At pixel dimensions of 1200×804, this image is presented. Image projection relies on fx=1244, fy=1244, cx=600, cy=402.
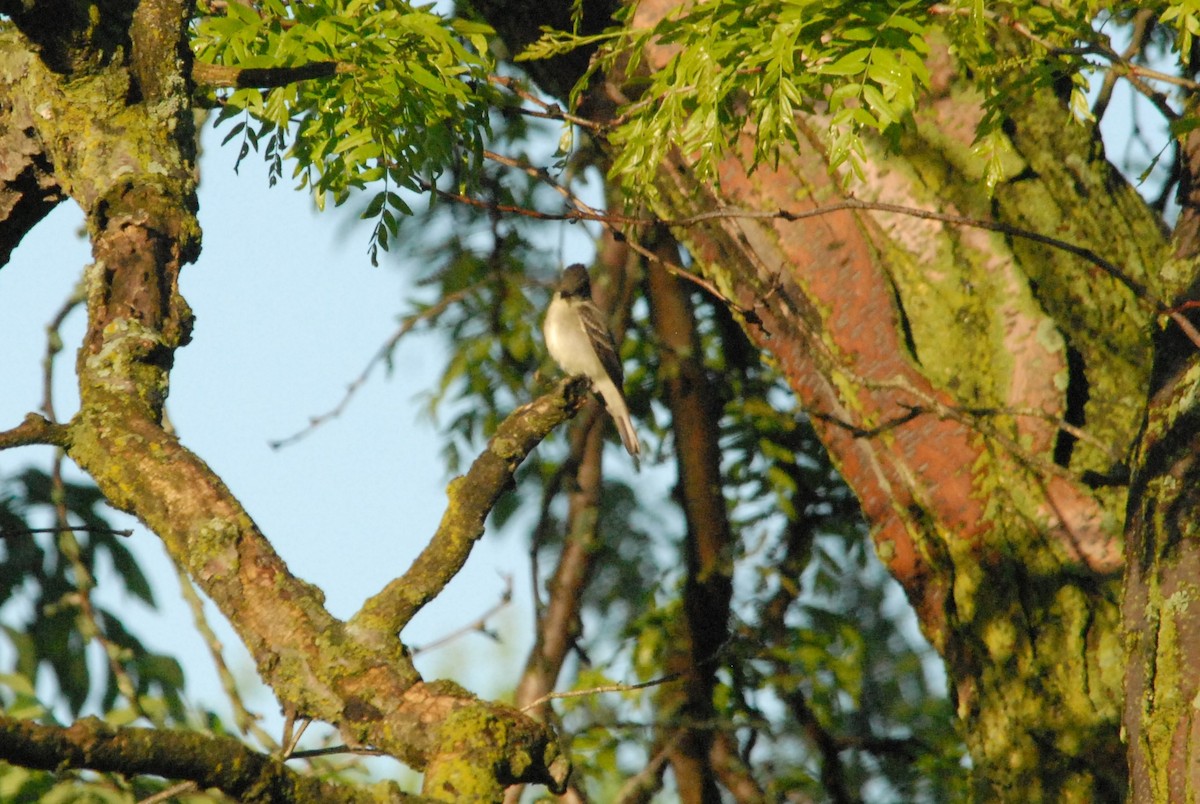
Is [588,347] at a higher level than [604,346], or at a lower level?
higher

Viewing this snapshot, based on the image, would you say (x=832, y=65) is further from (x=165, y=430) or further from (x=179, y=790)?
(x=179, y=790)

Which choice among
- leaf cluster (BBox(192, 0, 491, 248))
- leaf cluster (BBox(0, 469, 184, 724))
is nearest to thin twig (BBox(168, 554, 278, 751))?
leaf cluster (BBox(0, 469, 184, 724))

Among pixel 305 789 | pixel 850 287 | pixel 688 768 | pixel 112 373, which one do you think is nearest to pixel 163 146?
pixel 112 373

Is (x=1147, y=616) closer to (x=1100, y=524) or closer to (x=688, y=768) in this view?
(x=1100, y=524)

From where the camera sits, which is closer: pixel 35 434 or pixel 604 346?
pixel 35 434

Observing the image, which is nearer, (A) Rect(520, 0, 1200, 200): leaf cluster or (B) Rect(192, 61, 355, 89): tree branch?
(B) Rect(192, 61, 355, 89): tree branch

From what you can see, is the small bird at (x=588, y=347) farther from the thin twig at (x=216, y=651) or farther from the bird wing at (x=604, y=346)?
the thin twig at (x=216, y=651)

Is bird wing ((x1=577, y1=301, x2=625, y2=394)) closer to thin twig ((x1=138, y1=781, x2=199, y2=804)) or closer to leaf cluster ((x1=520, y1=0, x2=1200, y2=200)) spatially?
leaf cluster ((x1=520, y1=0, x2=1200, y2=200))

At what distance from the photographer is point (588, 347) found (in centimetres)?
757

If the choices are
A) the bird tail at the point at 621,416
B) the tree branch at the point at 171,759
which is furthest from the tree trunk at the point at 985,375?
the tree branch at the point at 171,759

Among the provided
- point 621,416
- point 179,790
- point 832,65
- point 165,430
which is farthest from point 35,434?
point 621,416

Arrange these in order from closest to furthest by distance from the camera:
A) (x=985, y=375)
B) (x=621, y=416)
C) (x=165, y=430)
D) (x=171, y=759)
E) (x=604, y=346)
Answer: (x=171, y=759) → (x=165, y=430) → (x=985, y=375) → (x=604, y=346) → (x=621, y=416)

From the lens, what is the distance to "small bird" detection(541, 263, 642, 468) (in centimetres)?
719

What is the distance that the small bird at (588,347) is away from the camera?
719 centimetres
